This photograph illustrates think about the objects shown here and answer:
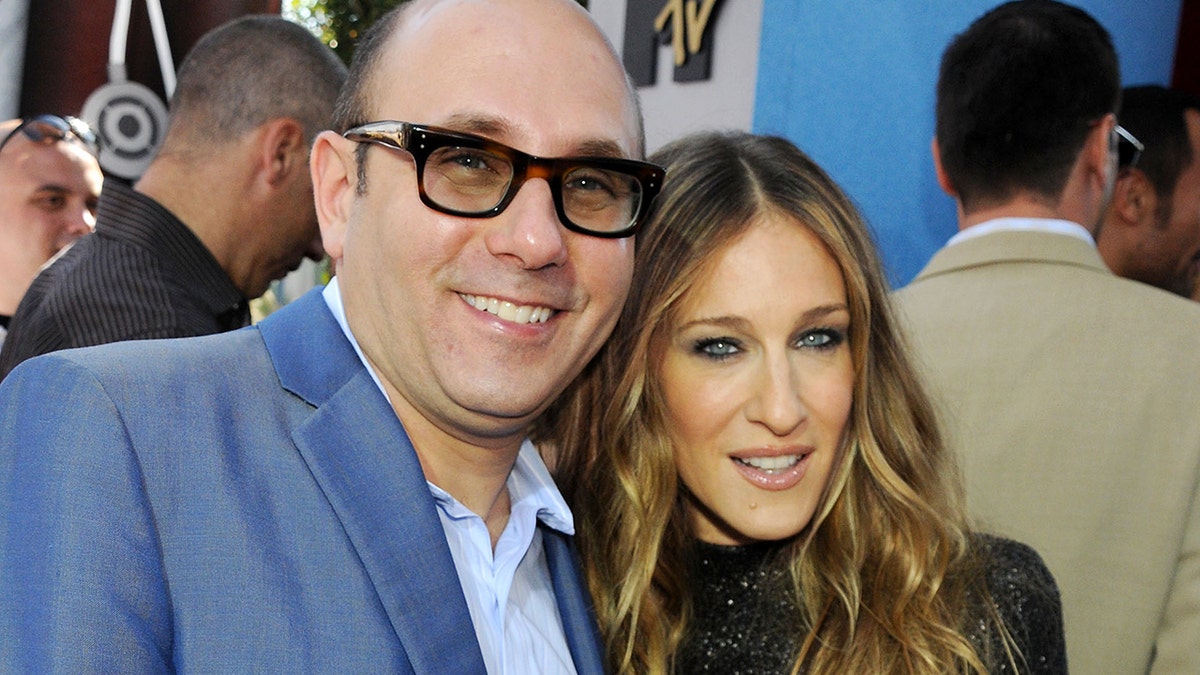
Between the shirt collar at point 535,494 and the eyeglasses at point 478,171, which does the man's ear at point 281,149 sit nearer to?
the shirt collar at point 535,494

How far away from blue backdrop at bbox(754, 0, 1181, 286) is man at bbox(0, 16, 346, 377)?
1321mm

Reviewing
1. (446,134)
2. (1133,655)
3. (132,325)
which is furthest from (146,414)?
(1133,655)

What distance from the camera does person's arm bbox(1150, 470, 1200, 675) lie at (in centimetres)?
261

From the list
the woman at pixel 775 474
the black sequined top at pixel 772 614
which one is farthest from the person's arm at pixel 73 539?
the black sequined top at pixel 772 614

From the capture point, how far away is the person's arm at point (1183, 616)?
8.57 ft

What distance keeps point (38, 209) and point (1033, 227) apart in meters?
2.93


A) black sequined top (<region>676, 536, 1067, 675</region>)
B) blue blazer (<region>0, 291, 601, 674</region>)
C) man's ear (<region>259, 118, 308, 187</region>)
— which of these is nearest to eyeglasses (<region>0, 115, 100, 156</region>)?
man's ear (<region>259, 118, 308, 187</region>)

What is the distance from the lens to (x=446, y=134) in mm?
1733

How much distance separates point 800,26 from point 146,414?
8.24ft

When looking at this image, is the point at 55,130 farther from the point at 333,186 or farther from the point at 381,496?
the point at 381,496

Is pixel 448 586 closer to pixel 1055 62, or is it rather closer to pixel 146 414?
pixel 146 414

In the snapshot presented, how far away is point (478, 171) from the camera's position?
1.77 meters

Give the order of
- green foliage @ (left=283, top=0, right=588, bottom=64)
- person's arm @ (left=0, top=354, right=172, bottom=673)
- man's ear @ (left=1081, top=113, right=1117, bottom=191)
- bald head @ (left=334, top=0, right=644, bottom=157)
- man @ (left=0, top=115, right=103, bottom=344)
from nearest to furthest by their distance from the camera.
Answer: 1. person's arm @ (left=0, top=354, right=172, bottom=673)
2. bald head @ (left=334, top=0, right=644, bottom=157)
3. man's ear @ (left=1081, top=113, right=1117, bottom=191)
4. man @ (left=0, top=115, right=103, bottom=344)
5. green foliage @ (left=283, top=0, right=588, bottom=64)

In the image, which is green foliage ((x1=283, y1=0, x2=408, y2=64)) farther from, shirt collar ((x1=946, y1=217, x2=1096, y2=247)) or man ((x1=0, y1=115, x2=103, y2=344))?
shirt collar ((x1=946, y1=217, x2=1096, y2=247))
